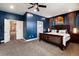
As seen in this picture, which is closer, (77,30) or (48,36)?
(48,36)

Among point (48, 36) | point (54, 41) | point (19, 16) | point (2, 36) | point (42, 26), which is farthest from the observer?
point (42, 26)

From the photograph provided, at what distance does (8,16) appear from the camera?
554 centimetres

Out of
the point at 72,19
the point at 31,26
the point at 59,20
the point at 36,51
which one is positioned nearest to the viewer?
the point at 36,51

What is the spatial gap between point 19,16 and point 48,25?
3340 millimetres

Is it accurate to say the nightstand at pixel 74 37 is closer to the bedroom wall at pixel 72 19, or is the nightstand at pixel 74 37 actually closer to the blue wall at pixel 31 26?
the bedroom wall at pixel 72 19

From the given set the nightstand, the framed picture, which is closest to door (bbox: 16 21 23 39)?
the framed picture

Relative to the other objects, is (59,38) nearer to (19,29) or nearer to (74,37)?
(74,37)

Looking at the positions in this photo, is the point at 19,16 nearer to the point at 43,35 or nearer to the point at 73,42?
the point at 43,35

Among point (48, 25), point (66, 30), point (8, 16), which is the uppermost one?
point (8, 16)

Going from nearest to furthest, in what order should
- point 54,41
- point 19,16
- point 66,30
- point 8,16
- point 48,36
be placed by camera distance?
point 54,41
point 48,36
point 8,16
point 66,30
point 19,16

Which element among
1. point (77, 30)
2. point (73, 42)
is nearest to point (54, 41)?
point (73, 42)

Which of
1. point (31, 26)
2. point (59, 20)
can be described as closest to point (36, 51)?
point (31, 26)

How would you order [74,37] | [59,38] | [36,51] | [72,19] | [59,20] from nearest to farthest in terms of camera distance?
[36,51] < [59,38] < [74,37] < [72,19] < [59,20]

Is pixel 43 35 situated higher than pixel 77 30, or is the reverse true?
pixel 77 30
